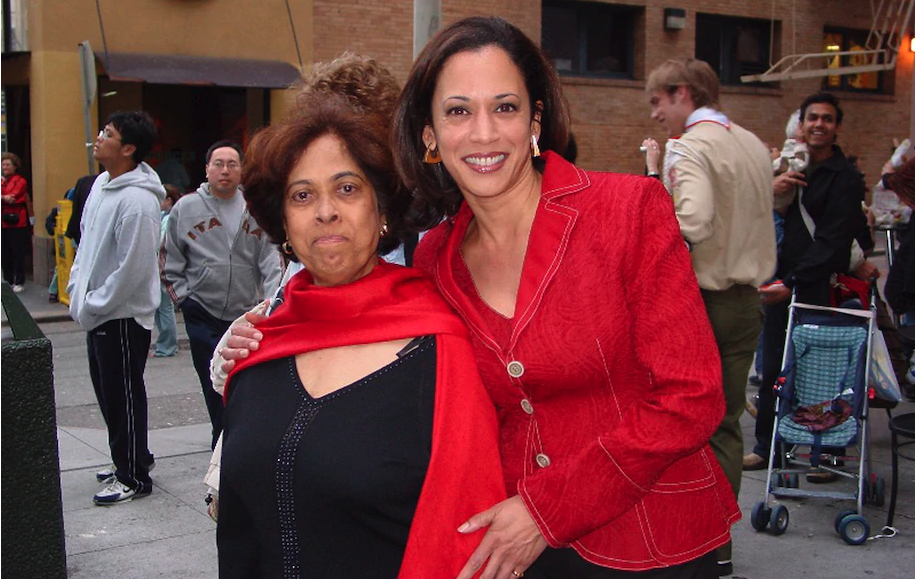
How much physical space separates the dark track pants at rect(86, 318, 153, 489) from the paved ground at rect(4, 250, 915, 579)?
0.79 feet

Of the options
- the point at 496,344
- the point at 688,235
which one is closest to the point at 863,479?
the point at 688,235

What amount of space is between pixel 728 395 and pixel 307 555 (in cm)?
307

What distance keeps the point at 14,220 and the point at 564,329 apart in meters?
14.7

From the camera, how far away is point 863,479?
538 centimetres

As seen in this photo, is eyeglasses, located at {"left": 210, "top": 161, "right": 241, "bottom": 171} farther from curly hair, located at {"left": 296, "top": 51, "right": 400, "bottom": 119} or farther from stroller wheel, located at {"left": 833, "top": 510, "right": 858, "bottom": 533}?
stroller wheel, located at {"left": 833, "top": 510, "right": 858, "bottom": 533}

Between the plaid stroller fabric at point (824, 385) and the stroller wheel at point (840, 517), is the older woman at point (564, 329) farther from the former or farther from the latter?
the plaid stroller fabric at point (824, 385)

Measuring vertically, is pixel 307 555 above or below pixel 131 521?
above

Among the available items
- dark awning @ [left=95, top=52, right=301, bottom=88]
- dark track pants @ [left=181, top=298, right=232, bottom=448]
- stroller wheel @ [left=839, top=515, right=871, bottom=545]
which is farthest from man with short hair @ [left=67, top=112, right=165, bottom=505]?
dark awning @ [left=95, top=52, right=301, bottom=88]

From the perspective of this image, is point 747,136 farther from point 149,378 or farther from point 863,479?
point 149,378

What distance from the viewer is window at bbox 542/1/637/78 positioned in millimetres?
20703

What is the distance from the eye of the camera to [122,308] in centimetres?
596

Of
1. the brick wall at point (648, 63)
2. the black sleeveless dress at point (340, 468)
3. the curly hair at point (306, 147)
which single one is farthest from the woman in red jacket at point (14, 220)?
the black sleeveless dress at point (340, 468)

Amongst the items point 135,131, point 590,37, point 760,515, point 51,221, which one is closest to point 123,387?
point 135,131

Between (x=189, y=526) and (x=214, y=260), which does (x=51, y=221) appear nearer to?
(x=214, y=260)
